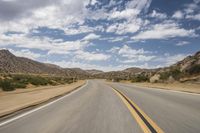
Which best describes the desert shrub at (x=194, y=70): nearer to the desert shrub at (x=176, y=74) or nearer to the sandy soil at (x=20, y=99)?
Result: the desert shrub at (x=176, y=74)

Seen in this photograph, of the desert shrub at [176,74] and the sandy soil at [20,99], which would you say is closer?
the sandy soil at [20,99]

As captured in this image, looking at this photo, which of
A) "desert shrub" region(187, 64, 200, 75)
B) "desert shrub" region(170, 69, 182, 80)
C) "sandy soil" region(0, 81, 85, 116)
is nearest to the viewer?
"sandy soil" region(0, 81, 85, 116)

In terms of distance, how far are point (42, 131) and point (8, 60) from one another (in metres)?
145

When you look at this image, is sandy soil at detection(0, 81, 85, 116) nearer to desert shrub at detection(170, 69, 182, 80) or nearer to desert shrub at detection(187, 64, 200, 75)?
desert shrub at detection(187, 64, 200, 75)

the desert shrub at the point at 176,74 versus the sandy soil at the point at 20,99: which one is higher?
the desert shrub at the point at 176,74

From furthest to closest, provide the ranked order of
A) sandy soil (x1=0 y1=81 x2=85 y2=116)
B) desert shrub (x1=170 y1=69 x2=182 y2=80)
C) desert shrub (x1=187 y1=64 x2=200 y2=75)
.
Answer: desert shrub (x1=170 y1=69 x2=182 y2=80), desert shrub (x1=187 y1=64 x2=200 y2=75), sandy soil (x1=0 y1=81 x2=85 y2=116)

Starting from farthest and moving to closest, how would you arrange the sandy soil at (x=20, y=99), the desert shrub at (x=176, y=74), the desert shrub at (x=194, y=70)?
the desert shrub at (x=176, y=74) < the desert shrub at (x=194, y=70) < the sandy soil at (x=20, y=99)

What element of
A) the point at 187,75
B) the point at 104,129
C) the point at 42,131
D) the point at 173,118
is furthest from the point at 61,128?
the point at 187,75

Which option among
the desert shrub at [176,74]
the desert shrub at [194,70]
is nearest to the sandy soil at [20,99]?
the desert shrub at [194,70]

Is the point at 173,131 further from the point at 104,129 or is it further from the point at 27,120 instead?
the point at 27,120

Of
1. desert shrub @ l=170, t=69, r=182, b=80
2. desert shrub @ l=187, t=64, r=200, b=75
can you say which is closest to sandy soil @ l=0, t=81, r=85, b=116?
desert shrub @ l=187, t=64, r=200, b=75

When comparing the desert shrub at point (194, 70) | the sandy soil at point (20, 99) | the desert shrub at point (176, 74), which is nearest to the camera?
the sandy soil at point (20, 99)

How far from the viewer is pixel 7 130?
7332mm

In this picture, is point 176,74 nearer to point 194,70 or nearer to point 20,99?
point 194,70
